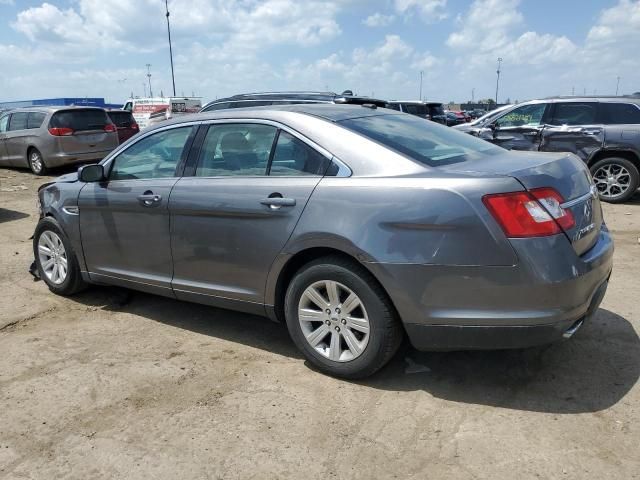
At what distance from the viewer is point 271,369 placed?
11.9 ft

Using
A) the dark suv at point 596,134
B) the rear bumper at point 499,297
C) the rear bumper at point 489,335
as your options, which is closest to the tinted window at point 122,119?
the dark suv at point 596,134

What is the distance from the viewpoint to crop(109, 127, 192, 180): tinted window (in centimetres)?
416

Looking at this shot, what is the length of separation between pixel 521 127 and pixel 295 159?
7811 mm

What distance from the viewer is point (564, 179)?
3.11 metres

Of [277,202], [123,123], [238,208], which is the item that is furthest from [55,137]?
[277,202]

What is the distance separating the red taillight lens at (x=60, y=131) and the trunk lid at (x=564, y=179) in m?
11.9

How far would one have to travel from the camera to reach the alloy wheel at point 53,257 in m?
5.00

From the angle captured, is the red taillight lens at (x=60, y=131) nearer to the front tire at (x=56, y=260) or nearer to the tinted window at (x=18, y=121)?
the tinted window at (x=18, y=121)

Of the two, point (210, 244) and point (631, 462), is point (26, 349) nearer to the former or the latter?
point (210, 244)

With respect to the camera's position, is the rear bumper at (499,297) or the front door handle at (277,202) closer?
the rear bumper at (499,297)

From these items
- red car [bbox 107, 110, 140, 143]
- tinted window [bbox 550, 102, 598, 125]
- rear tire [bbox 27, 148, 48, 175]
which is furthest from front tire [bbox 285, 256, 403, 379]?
red car [bbox 107, 110, 140, 143]

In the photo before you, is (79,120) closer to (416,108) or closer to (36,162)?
(36,162)

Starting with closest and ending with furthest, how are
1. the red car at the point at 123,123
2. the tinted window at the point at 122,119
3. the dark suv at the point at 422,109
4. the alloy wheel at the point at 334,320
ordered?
the alloy wheel at the point at 334,320, the red car at the point at 123,123, the tinted window at the point at 122,119, the dark suv at the point at 422,109

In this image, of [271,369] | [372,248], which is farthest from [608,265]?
[271,369]
